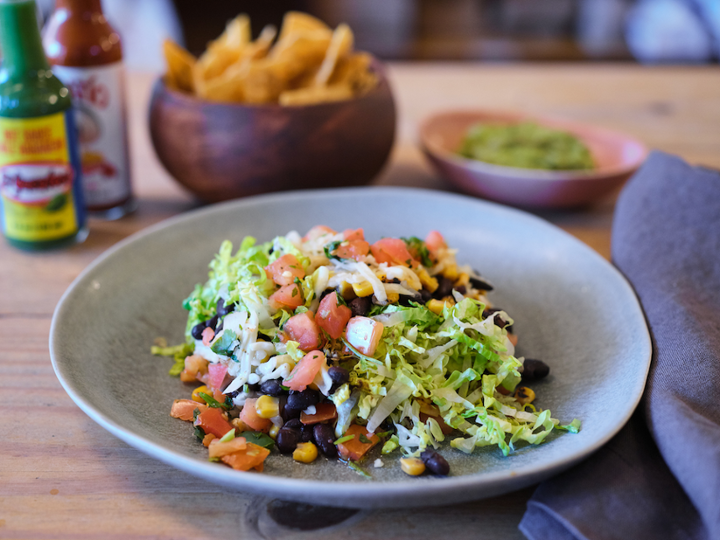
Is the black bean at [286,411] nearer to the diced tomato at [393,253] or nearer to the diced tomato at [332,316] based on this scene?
the diced tomato at [332,316]

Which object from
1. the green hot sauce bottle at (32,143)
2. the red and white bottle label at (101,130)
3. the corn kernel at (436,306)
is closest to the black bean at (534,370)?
the corn kernel at (436,306)

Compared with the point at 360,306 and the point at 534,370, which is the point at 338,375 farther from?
the point at 534,370

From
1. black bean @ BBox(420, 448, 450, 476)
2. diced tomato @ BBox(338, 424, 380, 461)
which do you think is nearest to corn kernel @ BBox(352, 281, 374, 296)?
diced tomato @ BBox(338, 424, 380, 461)

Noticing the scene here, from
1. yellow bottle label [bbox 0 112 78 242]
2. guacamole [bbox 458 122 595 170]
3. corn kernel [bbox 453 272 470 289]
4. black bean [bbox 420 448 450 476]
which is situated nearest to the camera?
black bean [bbox 420 448 450 476]

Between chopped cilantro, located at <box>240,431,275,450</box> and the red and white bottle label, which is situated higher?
the red and white bottle label

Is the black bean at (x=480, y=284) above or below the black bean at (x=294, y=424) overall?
above

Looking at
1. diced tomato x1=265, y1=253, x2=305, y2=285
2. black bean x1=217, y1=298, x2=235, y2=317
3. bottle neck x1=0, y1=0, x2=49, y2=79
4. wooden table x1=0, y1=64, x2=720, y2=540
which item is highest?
bottle neck x1=0, y1=0, x2=49, y2=79

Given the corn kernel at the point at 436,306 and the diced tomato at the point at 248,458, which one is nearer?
the diced tomato at the point at 248,458

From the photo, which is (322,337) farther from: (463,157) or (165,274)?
(463,157)

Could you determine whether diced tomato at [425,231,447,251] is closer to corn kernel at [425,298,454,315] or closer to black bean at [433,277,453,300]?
black bean at [433,277,453,300]

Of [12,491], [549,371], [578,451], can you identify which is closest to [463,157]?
[549,371]
